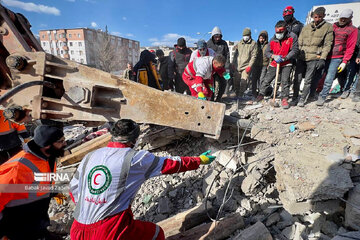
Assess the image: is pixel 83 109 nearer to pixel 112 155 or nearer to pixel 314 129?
pixel 112 155

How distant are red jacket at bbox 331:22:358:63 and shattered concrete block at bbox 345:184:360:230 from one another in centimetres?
318

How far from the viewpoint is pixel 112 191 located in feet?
5.70

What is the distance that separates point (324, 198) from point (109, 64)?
27.3 meters

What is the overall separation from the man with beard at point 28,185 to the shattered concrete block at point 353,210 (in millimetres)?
3408

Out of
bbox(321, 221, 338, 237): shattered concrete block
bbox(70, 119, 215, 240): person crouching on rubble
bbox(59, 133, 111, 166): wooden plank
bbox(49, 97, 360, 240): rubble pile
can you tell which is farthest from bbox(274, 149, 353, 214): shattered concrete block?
bbox(59, 133, 111, 166): wooden plank

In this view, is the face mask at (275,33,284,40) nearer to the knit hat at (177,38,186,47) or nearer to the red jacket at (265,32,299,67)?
the red jacket at (265,32,299,67)

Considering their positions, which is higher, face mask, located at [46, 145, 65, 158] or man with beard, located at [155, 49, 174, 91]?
man with beard, located at [155, 49, 174, 91]

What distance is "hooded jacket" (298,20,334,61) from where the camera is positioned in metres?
3.71

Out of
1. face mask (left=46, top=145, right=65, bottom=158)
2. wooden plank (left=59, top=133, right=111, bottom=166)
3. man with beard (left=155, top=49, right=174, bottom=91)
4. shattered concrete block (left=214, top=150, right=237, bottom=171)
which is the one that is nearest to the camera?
face mask (left=46, top=145, right=65, bottom=158)

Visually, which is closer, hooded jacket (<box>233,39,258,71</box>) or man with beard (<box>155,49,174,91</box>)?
hooded jacket (<box>233,39,258,71</box>)

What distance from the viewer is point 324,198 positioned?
6.53 ft

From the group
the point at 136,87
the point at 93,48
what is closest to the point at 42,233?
the point at 136,87

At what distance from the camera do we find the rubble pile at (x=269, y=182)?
6.64ft

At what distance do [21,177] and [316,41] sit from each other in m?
5.39
